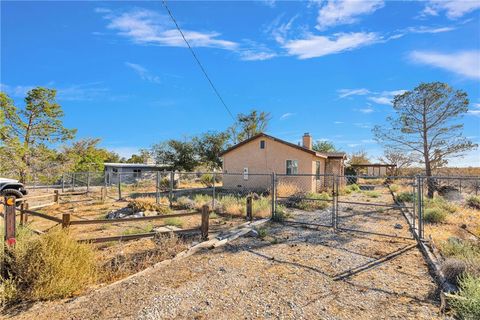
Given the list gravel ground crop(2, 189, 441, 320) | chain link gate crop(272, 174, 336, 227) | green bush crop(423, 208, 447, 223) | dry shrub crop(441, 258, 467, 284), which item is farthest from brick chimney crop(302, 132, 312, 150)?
dry shrub crop(441, 258, 467, 284)

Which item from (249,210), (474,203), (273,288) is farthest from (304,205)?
(273,288)

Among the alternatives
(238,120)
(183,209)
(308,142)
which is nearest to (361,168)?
(238,120)

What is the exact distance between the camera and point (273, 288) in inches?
173

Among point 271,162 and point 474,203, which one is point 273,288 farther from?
point 271,162

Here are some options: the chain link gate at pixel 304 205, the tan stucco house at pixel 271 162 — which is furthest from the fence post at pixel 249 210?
the tan stucco house at pixel 271 162

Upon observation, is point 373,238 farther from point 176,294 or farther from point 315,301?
point 176,294

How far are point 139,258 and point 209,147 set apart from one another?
3058 cm

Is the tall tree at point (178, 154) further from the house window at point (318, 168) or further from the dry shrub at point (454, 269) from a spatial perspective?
the dry shrub at point (454, 269)

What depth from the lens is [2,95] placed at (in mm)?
15680

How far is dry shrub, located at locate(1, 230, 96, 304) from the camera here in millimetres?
3848

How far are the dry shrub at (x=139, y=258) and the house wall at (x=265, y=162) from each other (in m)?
14.7

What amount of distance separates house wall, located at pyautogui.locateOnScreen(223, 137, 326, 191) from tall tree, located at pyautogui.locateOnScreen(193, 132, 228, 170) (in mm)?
12200

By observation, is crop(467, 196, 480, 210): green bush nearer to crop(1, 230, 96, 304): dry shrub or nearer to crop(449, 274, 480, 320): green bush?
crop(449, 274, 480, 320): green bush

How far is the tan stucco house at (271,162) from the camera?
2017cm
